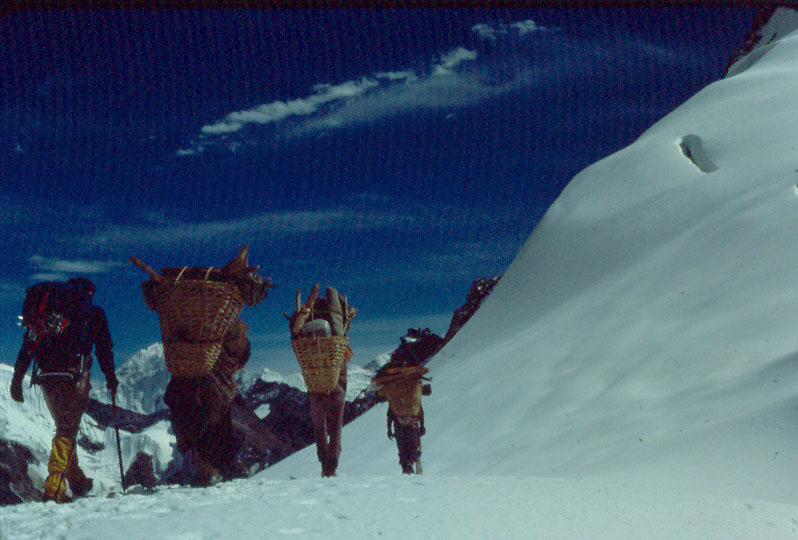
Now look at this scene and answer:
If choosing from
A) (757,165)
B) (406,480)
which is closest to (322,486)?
(406,480)

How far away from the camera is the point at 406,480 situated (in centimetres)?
425

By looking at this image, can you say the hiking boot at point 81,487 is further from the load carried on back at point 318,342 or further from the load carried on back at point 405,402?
the load carried on back at point 405,402

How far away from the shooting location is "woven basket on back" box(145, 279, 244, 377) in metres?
3.98

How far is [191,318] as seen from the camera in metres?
4.00

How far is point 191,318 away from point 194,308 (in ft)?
0.24

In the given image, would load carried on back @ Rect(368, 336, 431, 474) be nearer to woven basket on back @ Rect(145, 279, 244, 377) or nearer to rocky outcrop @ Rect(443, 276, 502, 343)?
woven basket on back @ Rect(145, 279, 244, 377)

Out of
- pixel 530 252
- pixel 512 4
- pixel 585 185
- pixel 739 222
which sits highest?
pixel 585 185

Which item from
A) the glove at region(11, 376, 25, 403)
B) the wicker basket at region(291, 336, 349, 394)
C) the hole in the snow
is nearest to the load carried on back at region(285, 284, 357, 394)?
the wicker basket at region(291, 336, 349, 394)

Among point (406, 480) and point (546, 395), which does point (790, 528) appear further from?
point (546, 395)

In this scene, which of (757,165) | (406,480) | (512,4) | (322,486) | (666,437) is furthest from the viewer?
(757,165)

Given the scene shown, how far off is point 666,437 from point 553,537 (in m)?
4.12

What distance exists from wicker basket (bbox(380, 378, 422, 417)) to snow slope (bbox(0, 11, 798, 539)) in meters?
0.85

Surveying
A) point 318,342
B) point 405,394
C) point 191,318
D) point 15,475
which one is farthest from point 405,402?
point 15,475

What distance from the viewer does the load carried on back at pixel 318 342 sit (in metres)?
4.98
